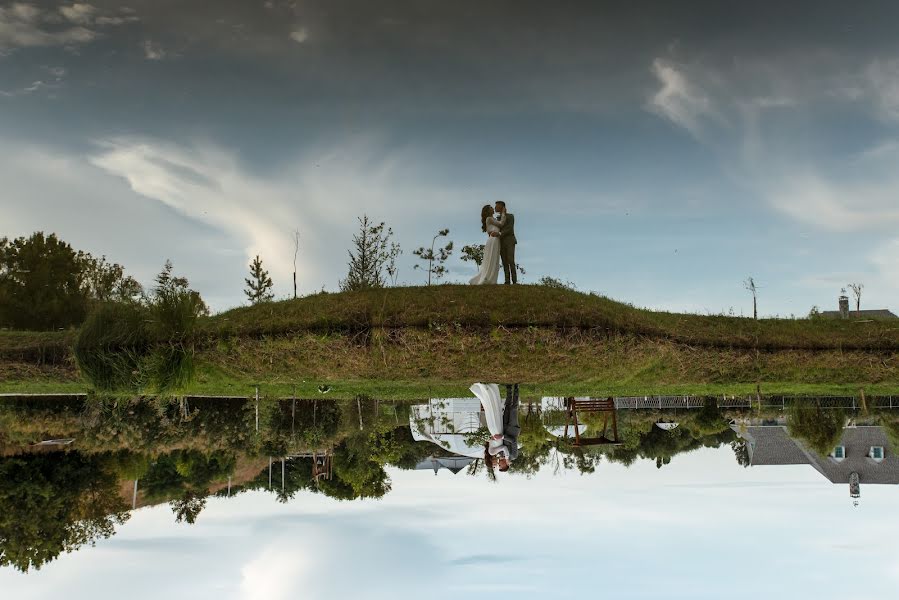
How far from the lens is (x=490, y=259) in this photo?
1708 centimetres

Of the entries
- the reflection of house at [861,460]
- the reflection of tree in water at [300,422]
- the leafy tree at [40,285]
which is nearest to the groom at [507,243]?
the reflection of tree in water at [300,422]

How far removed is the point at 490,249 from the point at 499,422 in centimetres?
433

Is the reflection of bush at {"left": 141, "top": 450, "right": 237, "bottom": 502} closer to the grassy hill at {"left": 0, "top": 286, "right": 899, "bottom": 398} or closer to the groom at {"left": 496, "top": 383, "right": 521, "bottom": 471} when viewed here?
the grassy hill at {"left": 0, "top": 286, "right": 899, "bottom": 398}

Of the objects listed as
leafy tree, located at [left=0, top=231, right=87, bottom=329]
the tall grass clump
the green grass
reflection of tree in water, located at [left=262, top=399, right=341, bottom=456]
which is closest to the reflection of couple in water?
the green grass

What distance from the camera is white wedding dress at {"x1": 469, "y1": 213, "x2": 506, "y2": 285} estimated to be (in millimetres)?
16547

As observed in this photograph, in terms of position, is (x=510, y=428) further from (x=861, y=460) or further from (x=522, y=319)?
(x=861, y=460)

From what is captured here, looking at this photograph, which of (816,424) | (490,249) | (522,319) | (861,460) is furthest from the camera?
(861,460)

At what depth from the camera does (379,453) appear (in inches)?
739

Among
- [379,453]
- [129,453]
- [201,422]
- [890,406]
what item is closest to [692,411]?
[890,406]

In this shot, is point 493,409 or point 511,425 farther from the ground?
point 493,409

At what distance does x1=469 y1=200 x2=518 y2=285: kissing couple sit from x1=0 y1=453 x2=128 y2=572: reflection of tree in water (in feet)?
34.8

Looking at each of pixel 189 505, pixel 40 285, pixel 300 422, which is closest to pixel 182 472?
pixel 189 505

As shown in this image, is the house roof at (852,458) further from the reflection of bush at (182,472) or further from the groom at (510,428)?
the reflection of bush at (182,472)

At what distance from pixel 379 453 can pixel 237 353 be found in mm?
5046
